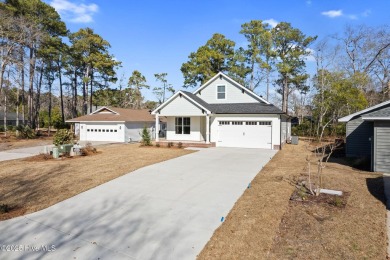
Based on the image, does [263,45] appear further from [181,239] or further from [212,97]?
[181,239]

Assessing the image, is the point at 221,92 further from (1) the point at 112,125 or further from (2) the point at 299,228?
(2) the point at 299,228

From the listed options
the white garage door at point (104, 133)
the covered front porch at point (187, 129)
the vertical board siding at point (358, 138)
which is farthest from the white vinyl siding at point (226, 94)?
the white garage door at point (104, 133)

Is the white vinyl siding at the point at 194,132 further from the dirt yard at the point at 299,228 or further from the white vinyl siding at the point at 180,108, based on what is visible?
the dirt yard at the point at 299,228

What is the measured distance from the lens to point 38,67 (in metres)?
34.0

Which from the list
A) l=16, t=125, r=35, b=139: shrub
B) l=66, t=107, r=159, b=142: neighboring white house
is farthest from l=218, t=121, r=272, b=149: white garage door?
l=16, t=125, r=35, b=139: shrub

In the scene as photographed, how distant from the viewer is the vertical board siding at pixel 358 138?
14500mm

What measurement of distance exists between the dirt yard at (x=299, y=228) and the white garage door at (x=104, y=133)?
60.7 feet

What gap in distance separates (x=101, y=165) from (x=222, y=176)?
6.08 metres

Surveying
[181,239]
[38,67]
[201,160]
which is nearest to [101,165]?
[201,160]

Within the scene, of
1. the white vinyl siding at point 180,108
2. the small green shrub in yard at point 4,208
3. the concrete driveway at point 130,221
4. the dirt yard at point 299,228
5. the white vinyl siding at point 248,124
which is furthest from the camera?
the white vinyl siding at point 180,108

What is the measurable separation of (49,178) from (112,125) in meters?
15.1

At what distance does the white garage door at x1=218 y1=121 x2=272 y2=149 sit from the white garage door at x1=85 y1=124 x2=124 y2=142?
10.2 meters

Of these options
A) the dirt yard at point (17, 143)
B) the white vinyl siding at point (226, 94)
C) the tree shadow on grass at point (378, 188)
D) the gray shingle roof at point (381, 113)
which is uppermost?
the white vinyl siding at point (226, 94)

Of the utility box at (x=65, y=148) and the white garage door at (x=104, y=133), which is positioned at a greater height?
the white garage door at (x=104, y=133)
